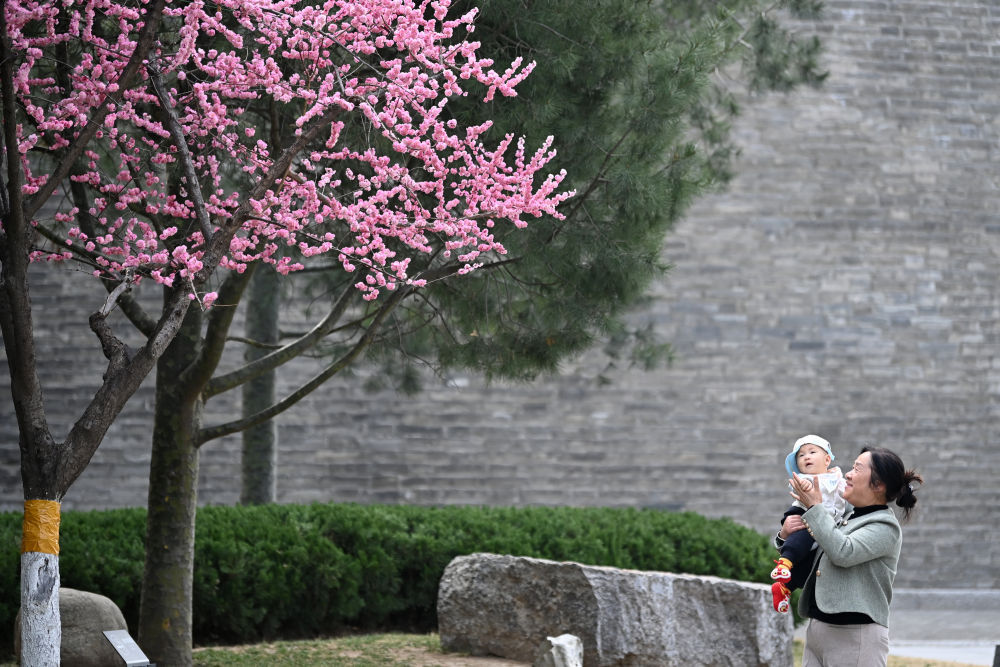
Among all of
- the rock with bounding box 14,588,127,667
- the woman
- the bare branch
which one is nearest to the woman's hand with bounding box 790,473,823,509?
the woman

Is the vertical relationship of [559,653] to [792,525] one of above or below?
below

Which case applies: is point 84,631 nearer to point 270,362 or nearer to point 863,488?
point 270,362

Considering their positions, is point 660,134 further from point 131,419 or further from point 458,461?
point 131,419

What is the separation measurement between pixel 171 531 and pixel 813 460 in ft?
10.8

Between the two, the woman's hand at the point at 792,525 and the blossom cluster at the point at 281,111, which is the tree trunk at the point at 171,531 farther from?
the woman's hand at the point at 792,525

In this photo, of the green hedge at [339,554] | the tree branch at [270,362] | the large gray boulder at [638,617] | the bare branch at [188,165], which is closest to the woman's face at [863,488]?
the bare branch at [188,165]

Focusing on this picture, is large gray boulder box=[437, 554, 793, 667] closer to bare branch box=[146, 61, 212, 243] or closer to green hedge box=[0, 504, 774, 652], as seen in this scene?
green hedge box=[0, 504, 774, 652]

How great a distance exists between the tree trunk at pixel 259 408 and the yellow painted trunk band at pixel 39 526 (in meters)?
4.73

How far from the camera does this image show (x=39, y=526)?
365 centimetres

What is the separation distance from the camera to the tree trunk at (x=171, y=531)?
544cm

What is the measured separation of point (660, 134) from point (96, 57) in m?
2.48

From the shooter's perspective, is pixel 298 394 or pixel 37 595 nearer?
pixel 37 595

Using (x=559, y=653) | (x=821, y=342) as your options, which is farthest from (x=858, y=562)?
(x=821, y=342)

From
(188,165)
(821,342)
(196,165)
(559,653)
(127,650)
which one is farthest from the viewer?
(821,342)
